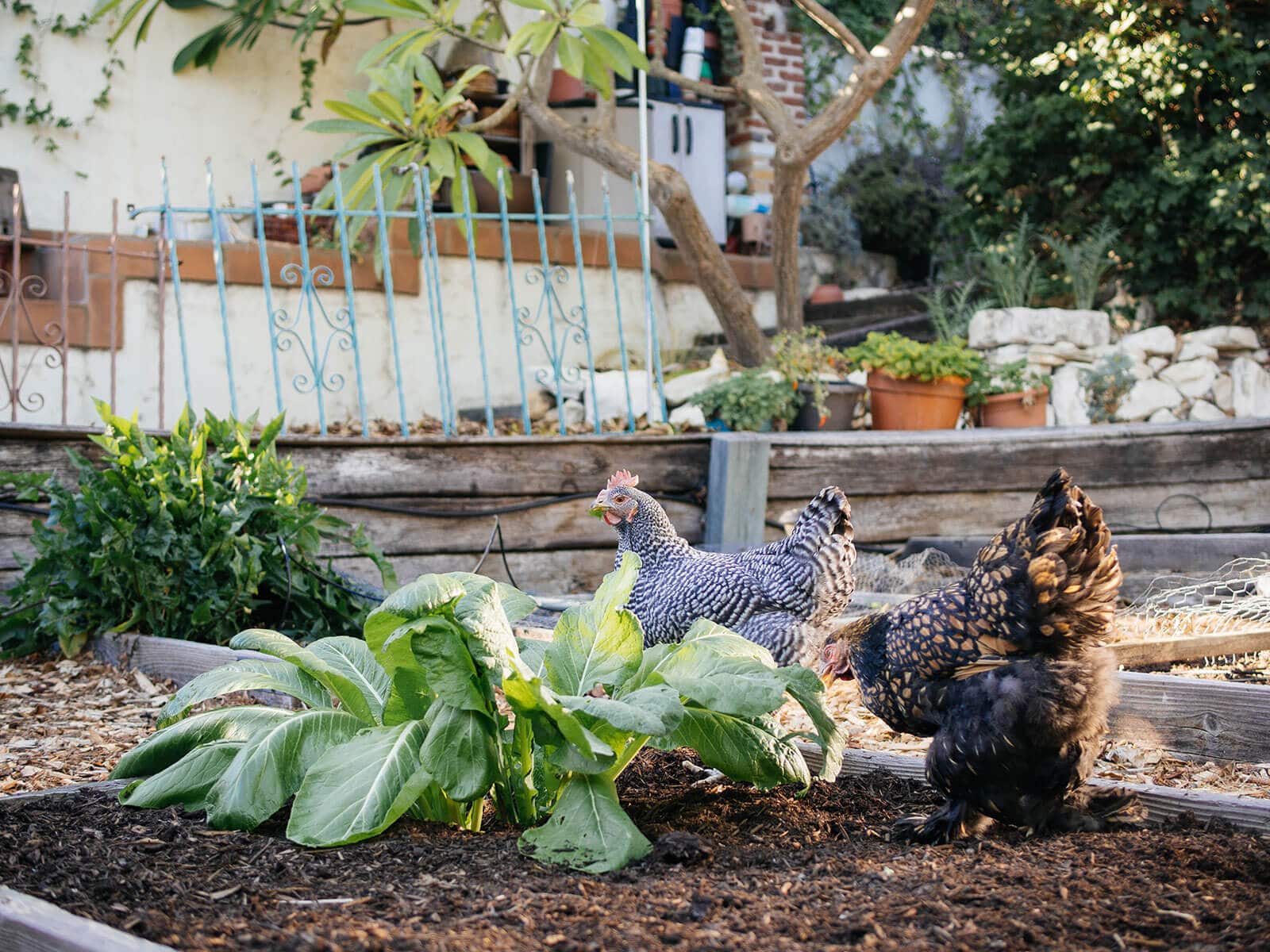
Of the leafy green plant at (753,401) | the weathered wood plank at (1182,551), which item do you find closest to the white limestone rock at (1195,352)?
the weathered wood plank at (1182,551)

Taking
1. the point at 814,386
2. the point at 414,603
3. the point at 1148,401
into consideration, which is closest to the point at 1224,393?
the point at 1148,401

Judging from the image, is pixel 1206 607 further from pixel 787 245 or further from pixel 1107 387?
pixel 787 245

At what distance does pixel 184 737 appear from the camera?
91.0 inches

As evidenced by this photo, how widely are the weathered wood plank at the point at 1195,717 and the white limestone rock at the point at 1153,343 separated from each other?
4933 mm

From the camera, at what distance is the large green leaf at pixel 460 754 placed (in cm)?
201

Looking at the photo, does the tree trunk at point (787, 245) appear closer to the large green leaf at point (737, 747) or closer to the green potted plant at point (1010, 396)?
the green potted plant at point (1010, 396)

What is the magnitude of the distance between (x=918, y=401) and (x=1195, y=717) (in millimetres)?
3188

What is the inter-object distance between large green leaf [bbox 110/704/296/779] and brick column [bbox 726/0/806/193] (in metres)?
7.42

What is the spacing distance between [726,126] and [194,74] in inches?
155

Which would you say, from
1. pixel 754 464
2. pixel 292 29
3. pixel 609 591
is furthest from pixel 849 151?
pixel 609 591

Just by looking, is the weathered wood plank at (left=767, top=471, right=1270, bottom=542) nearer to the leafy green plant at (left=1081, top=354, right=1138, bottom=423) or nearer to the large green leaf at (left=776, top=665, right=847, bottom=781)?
the leafy green plant at (left=1081, top=354, right=1138, bottom=423)

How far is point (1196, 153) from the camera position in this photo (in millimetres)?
7559

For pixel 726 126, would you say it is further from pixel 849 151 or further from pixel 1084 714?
pixel 1084 714

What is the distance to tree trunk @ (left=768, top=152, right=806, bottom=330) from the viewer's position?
6547 mm
